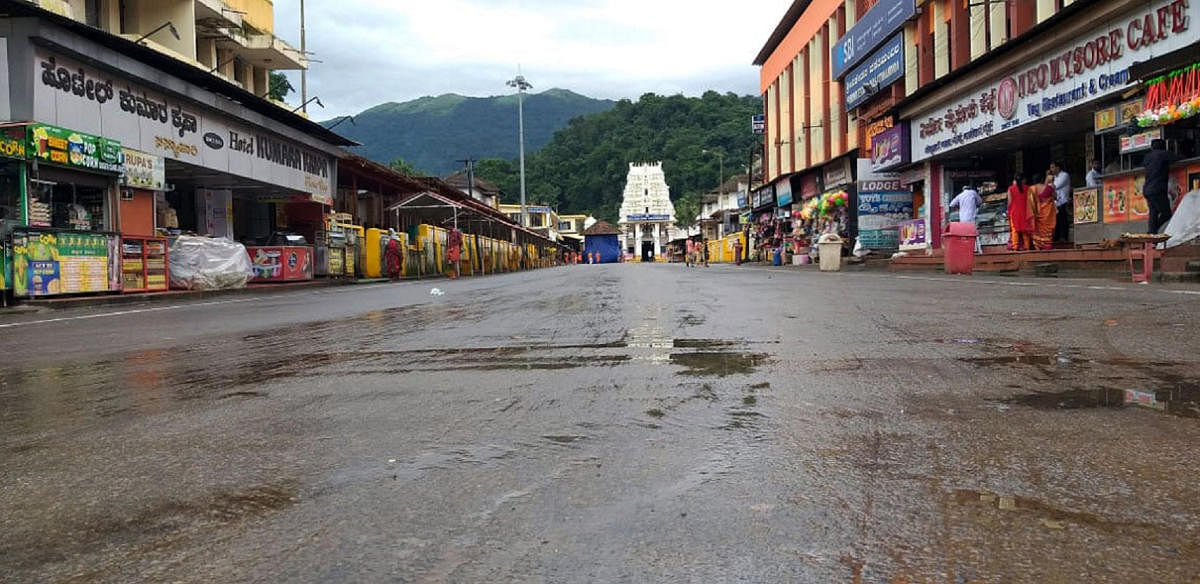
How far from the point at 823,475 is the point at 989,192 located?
73.8ft

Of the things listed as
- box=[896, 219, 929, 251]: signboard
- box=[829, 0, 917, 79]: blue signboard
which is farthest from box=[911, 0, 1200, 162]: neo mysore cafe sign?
box=[829, 0, 917, 79]: blue signboard

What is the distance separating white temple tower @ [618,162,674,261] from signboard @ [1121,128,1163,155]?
363 feet

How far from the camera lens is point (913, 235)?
25.8 m

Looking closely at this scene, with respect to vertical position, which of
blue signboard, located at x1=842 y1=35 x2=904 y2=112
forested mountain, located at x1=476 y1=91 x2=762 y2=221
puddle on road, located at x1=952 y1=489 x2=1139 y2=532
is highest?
forested mountain, located at x1=476 y1=91 x2=762 y2=221

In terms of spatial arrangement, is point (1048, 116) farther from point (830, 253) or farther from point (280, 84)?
point (280, 84)

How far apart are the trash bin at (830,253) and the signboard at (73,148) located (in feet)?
62.1

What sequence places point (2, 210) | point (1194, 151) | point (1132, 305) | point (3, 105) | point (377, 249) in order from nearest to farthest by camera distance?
point (1132, 305) → point (1194, 151) → point (2, 210) → point (3, 105) → point (377, 249)

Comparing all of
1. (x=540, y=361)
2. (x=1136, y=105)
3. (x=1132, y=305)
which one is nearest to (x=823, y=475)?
(x=540, y=361)

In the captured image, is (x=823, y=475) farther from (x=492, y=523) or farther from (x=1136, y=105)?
(x=1136, y=105)

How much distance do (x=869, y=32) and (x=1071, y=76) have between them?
637 inches

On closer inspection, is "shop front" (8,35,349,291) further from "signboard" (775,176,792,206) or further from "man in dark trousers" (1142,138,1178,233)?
"signboard" (775,176,792,206)

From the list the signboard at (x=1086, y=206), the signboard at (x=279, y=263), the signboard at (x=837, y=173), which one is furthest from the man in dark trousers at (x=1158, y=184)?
the signboard at (x=837, y=173)

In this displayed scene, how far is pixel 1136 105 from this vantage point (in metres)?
13.7

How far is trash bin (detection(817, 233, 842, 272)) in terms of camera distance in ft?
80.8
